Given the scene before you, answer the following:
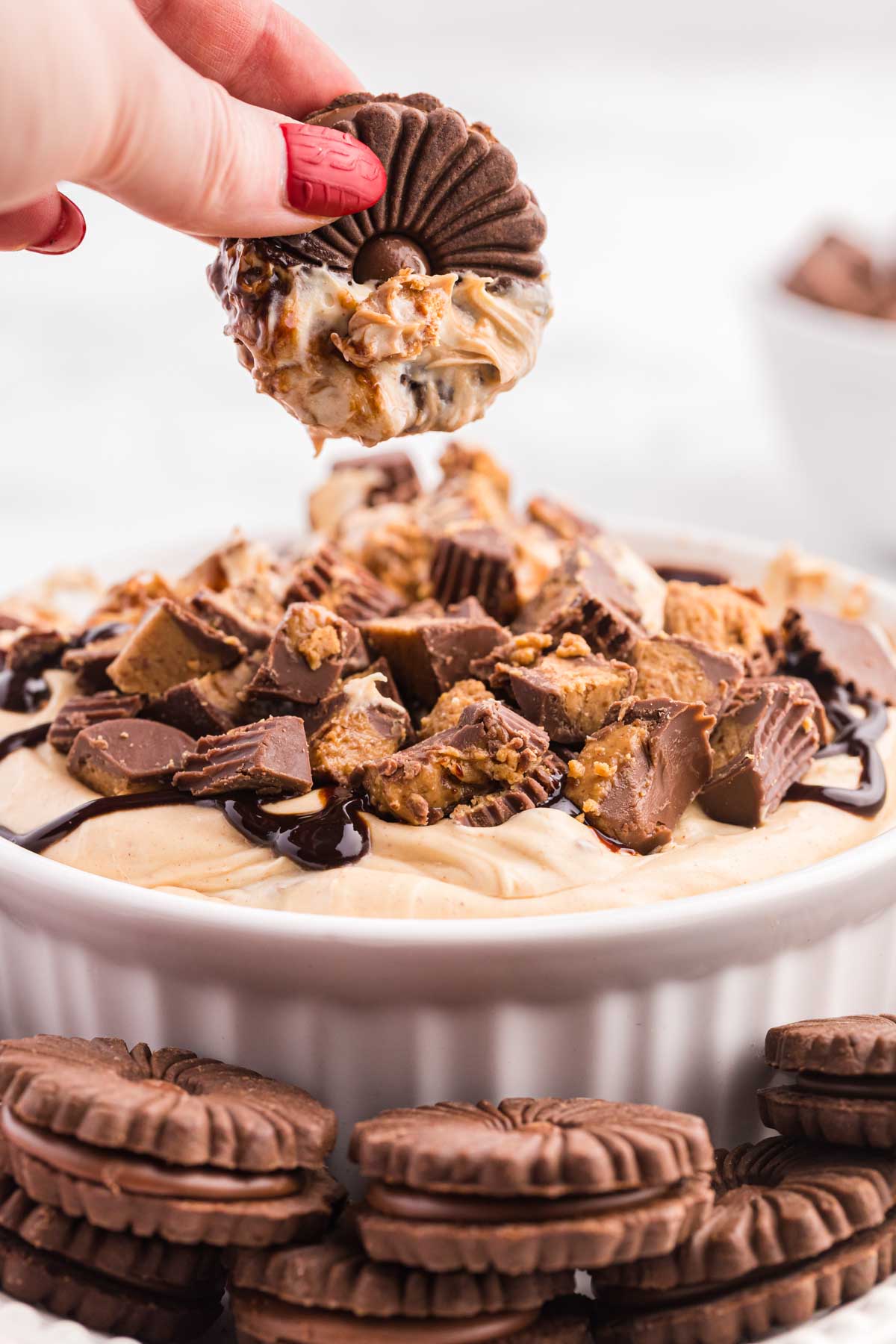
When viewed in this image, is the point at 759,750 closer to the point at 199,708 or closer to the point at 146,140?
the point at 199,708

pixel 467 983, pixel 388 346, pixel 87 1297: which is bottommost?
pixel 87 1297

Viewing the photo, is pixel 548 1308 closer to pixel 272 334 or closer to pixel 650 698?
pixel 650 698

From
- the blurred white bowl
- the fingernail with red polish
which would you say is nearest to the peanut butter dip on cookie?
the fingernail with red polish

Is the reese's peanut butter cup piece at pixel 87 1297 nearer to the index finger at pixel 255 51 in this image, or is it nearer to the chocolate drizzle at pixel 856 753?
the chocolate drizzle at pixel 856 753

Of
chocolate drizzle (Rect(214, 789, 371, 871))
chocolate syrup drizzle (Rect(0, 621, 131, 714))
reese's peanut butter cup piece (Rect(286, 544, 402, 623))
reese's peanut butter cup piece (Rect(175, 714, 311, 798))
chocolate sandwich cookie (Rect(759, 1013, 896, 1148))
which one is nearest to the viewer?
chocolate sandwich cookie (Rect(759, 1013, 896, 1148))

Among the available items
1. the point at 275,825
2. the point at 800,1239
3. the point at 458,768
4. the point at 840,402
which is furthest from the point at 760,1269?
the point at 840,402

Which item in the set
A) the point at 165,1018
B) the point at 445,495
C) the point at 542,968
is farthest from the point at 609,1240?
the point at 445,495

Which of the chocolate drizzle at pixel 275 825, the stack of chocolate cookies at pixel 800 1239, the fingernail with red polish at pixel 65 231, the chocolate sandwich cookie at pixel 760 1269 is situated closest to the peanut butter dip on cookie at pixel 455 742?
the chocolate drizzle at pixel 275 825

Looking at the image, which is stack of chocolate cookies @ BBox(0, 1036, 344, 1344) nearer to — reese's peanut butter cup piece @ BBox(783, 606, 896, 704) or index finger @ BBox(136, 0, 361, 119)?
reese's peanut butter cup piece @ BBox(783, 606, 896, 704)
